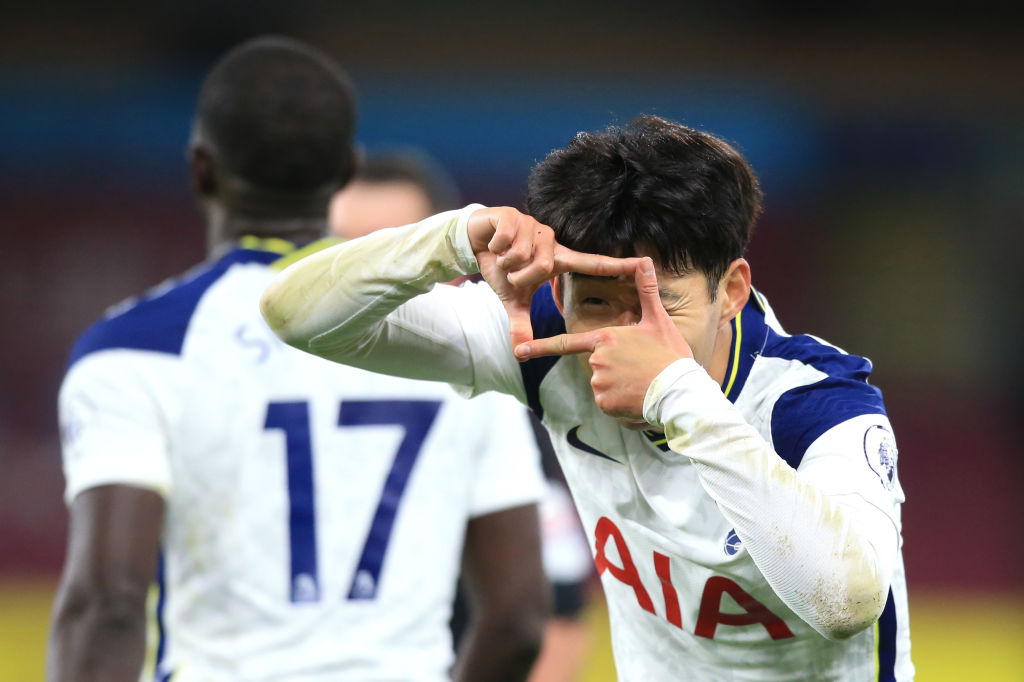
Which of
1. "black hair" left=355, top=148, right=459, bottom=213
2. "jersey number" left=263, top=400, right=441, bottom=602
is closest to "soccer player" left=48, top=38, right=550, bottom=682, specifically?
"jersey number" left=263, top=400, right=441, bottom=602

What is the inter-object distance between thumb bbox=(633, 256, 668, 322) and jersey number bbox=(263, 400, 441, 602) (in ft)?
3.29

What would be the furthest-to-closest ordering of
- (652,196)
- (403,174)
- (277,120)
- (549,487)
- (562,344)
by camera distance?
(403,174)
(549,487)
(277,120)
(652,196)
(562,344)

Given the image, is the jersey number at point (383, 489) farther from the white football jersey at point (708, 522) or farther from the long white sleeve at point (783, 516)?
the long white sleeve at point (783, 516)

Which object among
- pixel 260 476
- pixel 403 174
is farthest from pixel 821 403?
pixel 403 174

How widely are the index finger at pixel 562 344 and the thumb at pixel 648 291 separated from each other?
73mm

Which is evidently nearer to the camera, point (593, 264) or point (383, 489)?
point (593, 264)

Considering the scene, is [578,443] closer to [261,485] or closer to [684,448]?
[684,448]

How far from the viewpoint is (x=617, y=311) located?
183 cm

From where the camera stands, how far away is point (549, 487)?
4047mm

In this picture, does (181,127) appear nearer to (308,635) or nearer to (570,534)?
(570,534)

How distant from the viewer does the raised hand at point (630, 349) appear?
1.72 meters

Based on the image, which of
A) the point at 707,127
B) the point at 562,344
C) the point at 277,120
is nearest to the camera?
the point at 562,344

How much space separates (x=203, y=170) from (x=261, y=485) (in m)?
0.76

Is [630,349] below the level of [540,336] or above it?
above
